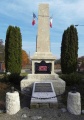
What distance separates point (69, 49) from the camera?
1019 inches

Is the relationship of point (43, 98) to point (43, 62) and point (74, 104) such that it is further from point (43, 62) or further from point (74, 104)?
point (43, 62)

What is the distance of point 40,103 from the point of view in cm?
870

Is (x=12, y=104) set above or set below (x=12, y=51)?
below

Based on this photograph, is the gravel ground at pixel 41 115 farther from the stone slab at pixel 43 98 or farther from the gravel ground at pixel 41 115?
the stone slab at pixel 43 98

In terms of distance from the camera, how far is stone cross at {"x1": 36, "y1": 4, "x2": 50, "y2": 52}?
14.0 meters

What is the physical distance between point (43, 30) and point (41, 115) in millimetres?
7118

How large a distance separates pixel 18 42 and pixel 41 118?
1945 centimetres

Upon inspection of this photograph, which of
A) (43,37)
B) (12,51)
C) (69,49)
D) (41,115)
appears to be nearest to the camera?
(41,115)

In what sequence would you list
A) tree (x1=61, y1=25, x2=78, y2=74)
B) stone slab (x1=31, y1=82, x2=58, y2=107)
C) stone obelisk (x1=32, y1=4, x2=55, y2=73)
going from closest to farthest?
stone slab (x1=31, y1=82, x2=58, y2=107) < stone obelisk (x1=32, y1=4, x2=55, y2=73) < tree (x1=61, y1=25, x2=78, y2=74)

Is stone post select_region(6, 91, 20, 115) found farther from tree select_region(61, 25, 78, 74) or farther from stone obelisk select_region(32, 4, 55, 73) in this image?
tree select_region(61, 25, 78, 74)

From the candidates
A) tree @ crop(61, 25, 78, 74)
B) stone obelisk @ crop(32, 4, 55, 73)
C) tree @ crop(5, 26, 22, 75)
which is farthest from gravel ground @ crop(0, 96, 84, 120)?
tree @ crop(5, 26, 22, 75)

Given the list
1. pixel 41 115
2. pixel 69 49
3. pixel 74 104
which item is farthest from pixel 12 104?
pixel 69 49

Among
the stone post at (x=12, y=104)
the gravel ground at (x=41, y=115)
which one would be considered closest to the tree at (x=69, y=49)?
the gravel ground at (x=41, y=115)

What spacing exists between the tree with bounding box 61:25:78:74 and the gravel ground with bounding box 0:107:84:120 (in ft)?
55.4
